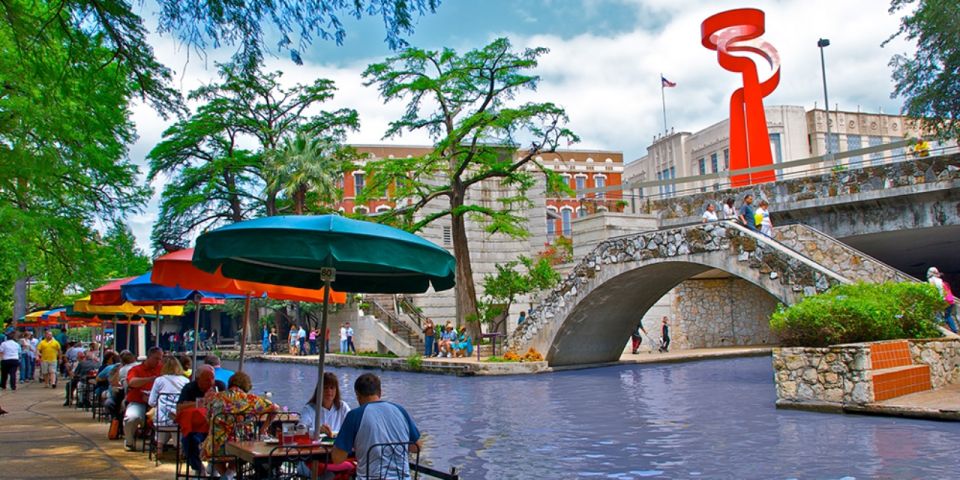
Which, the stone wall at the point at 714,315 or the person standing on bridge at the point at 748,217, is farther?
the stone wall at the point at 714,315

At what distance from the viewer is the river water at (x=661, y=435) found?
8844 mm

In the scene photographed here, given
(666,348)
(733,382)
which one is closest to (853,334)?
(733,382)

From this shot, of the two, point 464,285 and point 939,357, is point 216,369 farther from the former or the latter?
point 464,285

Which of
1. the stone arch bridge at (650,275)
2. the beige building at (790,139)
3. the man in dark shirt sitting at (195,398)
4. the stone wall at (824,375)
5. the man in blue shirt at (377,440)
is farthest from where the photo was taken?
the beige building at (790,139)

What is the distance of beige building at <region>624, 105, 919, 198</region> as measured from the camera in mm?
47625

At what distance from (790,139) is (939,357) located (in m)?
36.8

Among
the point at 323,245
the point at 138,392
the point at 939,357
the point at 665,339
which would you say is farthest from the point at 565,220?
the point at 323,245

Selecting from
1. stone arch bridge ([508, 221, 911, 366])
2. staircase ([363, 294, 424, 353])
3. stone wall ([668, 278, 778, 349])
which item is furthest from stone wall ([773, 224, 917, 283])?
staircase ([363, 294, 424, 353])

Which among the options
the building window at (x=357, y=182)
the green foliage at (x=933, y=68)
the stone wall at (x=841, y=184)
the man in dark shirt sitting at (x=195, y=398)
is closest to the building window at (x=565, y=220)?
the building window at (x=357, y=182)

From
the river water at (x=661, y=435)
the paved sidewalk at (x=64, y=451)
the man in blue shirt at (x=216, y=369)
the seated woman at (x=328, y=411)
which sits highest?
the man in blue shirt at (x=216, y=369)

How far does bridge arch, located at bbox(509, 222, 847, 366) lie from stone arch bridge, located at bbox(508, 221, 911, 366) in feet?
0.07

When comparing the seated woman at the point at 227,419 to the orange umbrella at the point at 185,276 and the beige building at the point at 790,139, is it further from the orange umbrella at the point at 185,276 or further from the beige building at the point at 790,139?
the beige building at the point at 790,139

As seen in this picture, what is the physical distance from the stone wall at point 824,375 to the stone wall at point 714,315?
791 inches

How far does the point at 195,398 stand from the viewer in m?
8.05
